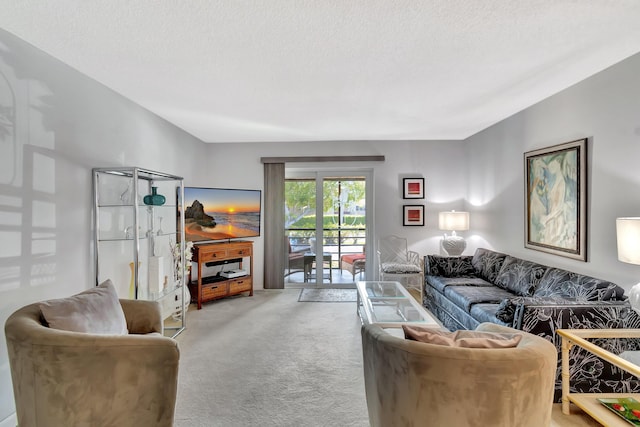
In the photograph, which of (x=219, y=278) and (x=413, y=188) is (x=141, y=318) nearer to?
(x=219, y=278)

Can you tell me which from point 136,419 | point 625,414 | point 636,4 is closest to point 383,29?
point 636,4

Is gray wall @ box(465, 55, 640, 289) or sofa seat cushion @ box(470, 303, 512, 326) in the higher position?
gray wall @ box(465, 55, 640, 289)

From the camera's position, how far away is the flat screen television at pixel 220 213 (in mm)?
4320

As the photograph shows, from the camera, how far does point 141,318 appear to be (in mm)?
2168

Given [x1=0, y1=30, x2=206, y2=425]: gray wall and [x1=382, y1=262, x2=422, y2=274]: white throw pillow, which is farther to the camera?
[x1=382, y1=262, x2=422, y2=274]: white throw pillow

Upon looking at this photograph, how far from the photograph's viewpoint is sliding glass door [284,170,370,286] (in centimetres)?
519

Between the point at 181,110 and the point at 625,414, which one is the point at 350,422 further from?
the point at 181,110

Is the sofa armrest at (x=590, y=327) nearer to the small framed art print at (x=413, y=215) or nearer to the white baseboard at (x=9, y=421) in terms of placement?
the small framed art print at (x=413, y=215)

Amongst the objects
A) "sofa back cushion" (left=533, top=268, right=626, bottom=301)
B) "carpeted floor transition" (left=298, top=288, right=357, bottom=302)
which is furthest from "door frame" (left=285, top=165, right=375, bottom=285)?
"sofa back cushion" (left=533, top=268, right=626, bottom=301)

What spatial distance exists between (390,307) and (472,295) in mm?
836

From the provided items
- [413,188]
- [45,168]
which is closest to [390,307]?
[413,188]

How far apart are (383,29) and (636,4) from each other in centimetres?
136

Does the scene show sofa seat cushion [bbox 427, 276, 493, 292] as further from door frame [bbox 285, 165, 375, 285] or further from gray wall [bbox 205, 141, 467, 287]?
door frame [bbox 285, 165, 375, 285]

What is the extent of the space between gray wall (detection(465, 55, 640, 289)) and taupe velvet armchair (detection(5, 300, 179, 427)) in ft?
10.7
